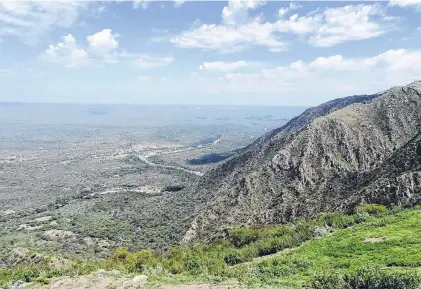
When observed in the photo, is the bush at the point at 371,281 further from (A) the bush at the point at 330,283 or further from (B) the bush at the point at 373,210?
(B) the bush at the point at 373,210

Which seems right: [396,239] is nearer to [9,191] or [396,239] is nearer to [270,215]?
[270,215]

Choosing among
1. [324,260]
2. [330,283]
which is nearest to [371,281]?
[330,283]

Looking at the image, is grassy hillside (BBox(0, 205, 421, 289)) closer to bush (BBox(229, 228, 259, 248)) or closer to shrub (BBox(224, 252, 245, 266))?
shrub (BBox(224, 252, 245, 266))

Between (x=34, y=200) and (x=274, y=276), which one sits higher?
(x=274, y=276)

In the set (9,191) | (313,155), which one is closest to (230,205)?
(313,155)

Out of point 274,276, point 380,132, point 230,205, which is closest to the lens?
point 274,276

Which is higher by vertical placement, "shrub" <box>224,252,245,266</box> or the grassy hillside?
the grassy hillside

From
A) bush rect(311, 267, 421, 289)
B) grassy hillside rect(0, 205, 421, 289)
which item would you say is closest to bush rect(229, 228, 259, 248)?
grassy hillside rect(0, 205, 421, 289)
